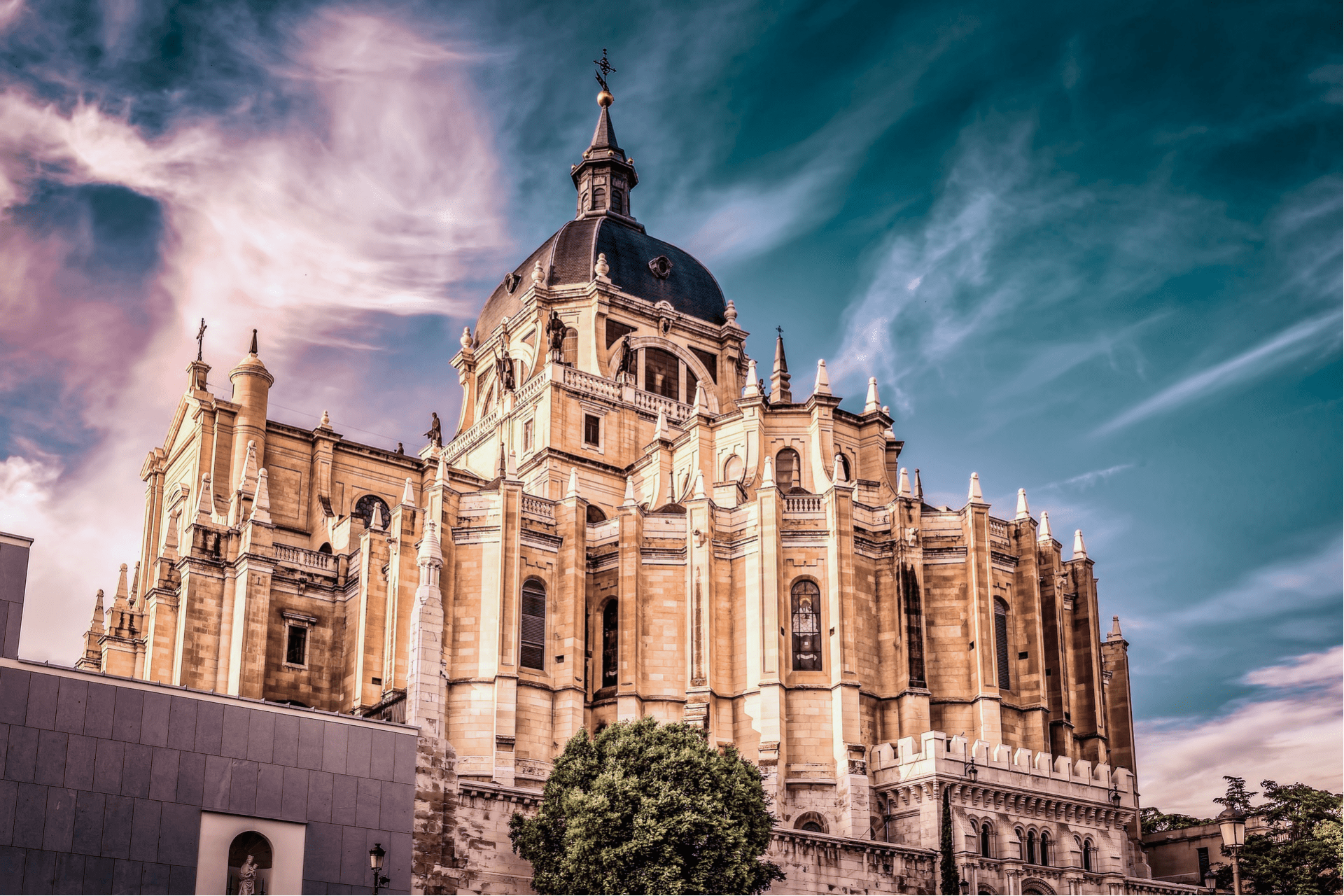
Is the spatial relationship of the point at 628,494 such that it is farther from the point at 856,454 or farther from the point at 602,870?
the point at 602,870

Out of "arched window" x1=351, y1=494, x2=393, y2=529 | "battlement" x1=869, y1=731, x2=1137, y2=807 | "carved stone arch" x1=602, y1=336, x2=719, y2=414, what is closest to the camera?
"battlement" x1=869, y1=731, x2=1137, y2=807

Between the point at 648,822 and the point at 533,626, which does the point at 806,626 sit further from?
the point at 648,822

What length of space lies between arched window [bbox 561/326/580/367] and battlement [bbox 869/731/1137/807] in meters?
29.1

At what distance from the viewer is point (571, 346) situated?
77.5 meters

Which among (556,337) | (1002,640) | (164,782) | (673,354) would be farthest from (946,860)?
(673,354)

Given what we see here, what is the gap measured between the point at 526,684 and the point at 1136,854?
2523 centimetres

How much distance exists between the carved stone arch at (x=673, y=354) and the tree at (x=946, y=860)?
29670 millimetres

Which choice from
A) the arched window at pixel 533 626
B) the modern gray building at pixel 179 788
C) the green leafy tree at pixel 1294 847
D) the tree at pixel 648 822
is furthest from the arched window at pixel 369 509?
the green leafy tree at pixel 1294 847

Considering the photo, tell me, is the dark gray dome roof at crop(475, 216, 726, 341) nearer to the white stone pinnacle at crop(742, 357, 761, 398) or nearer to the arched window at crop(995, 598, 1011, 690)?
the white stone pinnacle at crop(742, 357, 761, 398)

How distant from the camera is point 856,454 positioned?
229 ft

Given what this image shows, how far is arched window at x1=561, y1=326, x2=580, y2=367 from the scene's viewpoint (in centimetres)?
7675

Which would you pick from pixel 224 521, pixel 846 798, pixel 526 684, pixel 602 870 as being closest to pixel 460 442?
pixel 224 521

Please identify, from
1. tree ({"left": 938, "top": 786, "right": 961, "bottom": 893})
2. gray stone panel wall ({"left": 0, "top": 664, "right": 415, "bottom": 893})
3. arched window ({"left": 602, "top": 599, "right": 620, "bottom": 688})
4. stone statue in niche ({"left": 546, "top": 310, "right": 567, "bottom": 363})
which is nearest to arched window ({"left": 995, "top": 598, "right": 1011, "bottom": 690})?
tree ({"left": 938, "top": 786, "right": 961, "bottom": 893})

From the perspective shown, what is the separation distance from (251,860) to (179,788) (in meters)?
2.38
